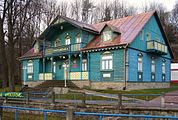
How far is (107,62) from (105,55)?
0.79 metres

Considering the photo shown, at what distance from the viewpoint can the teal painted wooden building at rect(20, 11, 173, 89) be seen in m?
29.6

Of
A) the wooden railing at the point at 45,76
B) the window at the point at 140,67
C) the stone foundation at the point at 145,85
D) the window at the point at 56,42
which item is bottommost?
the stone foundation at the point at 145,85

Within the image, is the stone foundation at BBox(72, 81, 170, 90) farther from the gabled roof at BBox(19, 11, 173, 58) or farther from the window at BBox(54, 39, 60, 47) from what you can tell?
the window at BBox(54, 39, 60, 47)

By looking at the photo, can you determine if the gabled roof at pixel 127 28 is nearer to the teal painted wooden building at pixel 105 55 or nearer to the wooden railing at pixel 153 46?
the teal painted wooden building at pixel 105 55

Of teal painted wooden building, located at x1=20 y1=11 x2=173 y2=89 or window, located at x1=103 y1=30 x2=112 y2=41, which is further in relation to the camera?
window, located at x1=103 y1=30 x2=112 y2=41

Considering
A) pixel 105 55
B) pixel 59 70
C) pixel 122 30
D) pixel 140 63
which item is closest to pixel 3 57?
pixel 59 70

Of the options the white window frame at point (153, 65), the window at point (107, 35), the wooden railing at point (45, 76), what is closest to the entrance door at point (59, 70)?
the wooden railing at point (45, 76)

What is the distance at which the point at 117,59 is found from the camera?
2958cm

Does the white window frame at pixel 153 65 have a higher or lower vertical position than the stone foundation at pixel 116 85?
higher

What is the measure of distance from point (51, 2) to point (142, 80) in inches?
1263

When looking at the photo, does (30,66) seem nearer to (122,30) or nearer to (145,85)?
(122,30)

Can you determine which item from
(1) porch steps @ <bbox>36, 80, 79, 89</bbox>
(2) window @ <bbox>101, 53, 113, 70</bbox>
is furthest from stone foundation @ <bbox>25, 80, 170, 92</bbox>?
(2) window @ <bbox>101, 53, 113, 70</bbox>

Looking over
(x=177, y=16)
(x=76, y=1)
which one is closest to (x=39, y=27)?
(x=76, y=1)

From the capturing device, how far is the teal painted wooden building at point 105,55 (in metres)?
29.6
